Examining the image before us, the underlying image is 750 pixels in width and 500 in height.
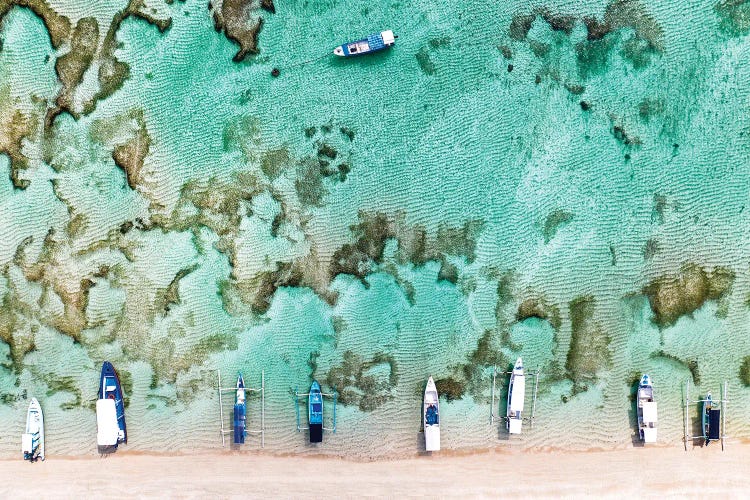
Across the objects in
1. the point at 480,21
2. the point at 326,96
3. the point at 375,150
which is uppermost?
the point at 480,21

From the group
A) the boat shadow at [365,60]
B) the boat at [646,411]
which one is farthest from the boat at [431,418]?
the boat shadow at [365,60]

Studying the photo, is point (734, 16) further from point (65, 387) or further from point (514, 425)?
point (65, 387)

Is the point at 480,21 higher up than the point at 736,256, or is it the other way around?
the point at 480,21

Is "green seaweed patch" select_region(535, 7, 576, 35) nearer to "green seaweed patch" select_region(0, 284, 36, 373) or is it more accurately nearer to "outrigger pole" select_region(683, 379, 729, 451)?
"outrigger pole" select_region(683, 379, 729, 451)

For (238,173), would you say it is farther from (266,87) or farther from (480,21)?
(480,21)

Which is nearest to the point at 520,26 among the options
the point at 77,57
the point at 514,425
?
the point at 514,425

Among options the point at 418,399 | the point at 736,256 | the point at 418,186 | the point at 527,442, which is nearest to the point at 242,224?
the point at 418,186
